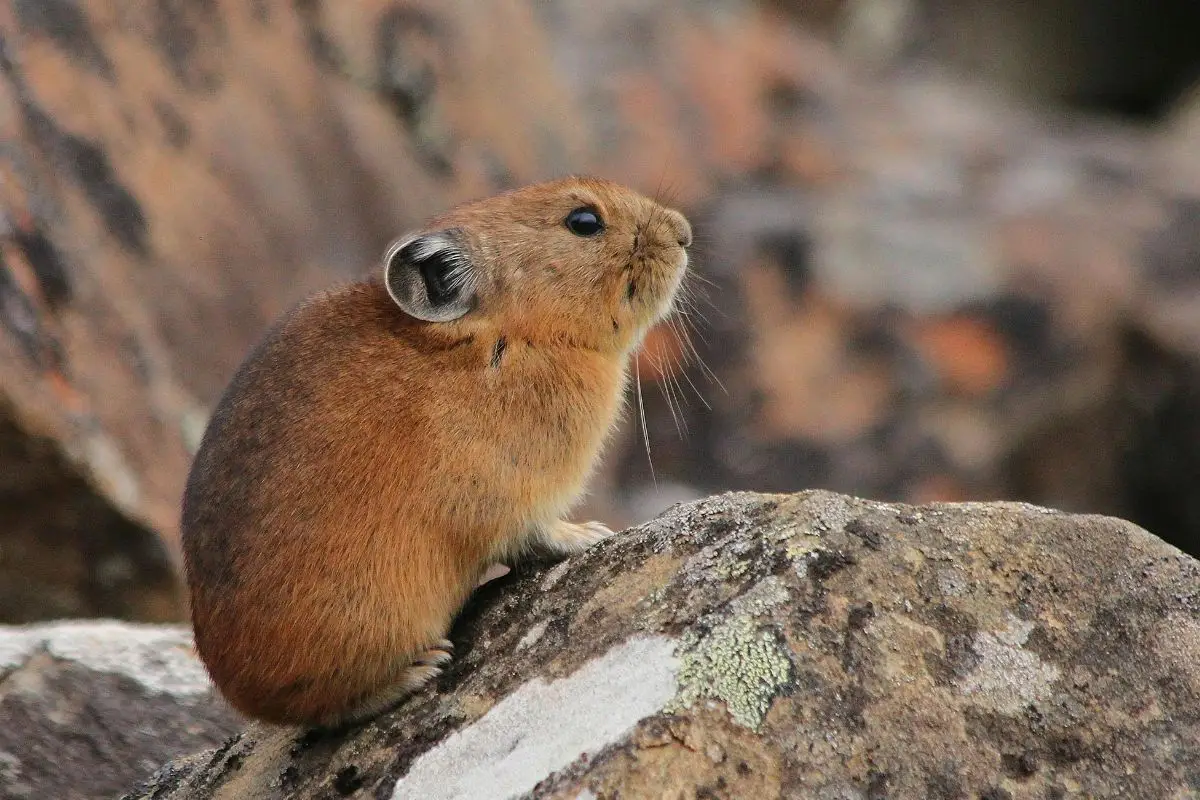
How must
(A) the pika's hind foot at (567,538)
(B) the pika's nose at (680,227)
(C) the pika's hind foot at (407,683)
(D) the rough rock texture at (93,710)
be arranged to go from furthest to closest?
(B) the pika's nose at (680,227), (D) the rough rock texture at (93,710), (A) the pika's hind foot at (567,538), (C) the pika's hind foot at (407,683)

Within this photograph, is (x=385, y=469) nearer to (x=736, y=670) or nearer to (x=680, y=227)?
(x=736, y=670)

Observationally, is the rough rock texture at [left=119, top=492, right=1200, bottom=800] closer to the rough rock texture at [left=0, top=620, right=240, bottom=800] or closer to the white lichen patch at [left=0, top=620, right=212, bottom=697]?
the rough rock texture at [left=0, top=620, right=240, bottom=800]

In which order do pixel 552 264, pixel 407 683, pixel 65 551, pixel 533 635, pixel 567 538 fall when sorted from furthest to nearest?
pixel 65 551 → pixel 552 264 → pixel 567 538 → pixel 407 683 → pixel 533 635

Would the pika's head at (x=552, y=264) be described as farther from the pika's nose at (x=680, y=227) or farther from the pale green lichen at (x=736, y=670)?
the pale green lichen at (x=736, y=670)

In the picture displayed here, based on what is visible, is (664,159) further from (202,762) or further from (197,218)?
(202,762)

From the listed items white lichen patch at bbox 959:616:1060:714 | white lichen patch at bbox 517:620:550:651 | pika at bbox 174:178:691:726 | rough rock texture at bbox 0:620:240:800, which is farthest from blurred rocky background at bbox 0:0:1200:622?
white lichen patch at bbox 959:616:1060:714

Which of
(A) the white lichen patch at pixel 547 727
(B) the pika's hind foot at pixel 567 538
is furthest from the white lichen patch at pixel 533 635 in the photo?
(B) the pika's hind foot at pixel 567 538

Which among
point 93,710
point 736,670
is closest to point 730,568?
point 736,670
